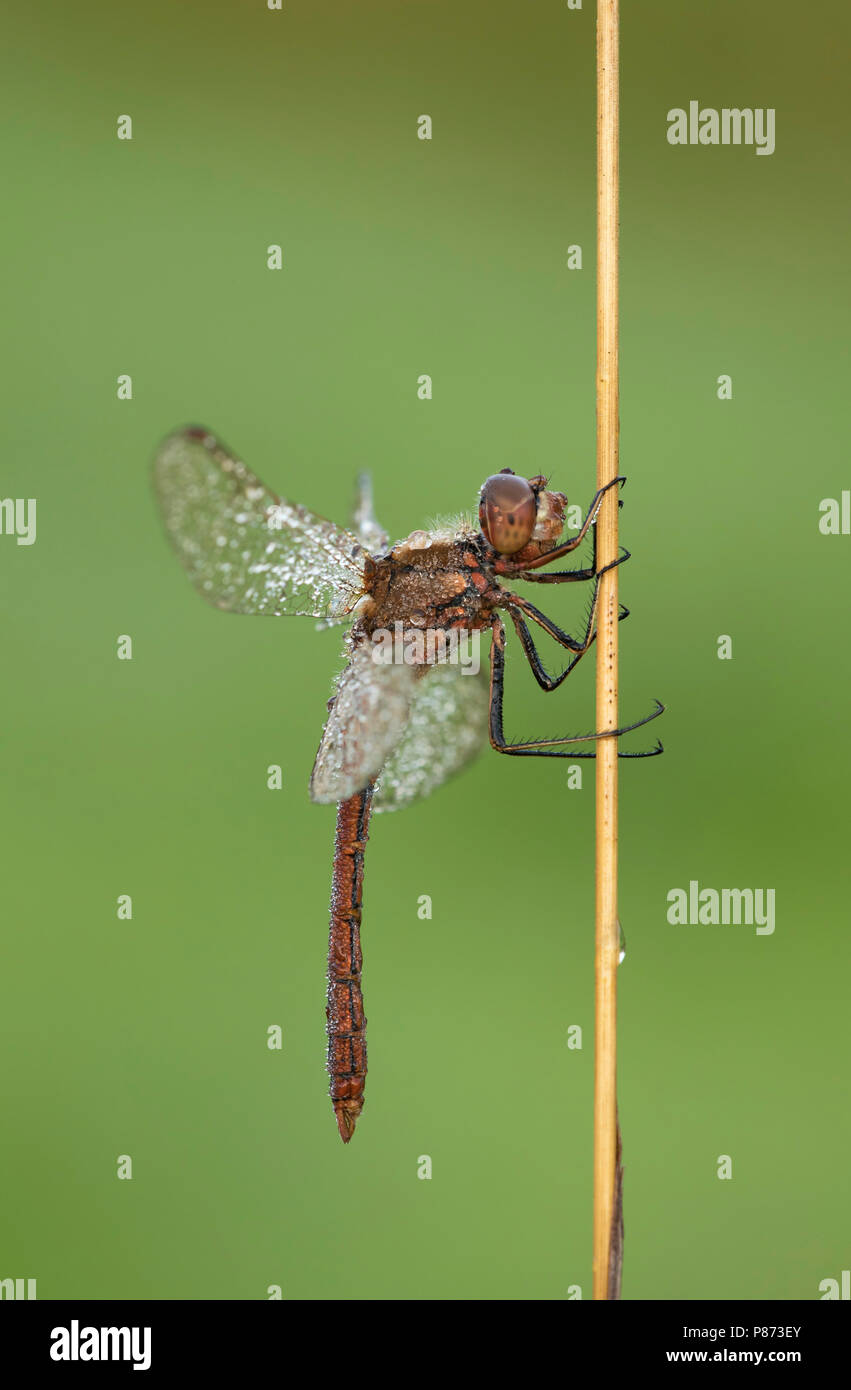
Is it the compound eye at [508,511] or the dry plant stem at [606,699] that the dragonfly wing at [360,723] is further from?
the dry plant stem at [606,699]

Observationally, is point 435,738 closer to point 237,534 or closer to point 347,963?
point 347,963

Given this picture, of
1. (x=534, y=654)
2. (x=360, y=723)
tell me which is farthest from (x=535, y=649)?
(x=360, y=723)

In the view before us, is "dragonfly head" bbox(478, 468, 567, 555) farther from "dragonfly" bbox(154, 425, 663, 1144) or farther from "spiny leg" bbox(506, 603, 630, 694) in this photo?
"spiny leg" bbox(506, 603, 630, 694)

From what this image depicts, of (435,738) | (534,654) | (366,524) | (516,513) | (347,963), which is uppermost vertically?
(366,524)

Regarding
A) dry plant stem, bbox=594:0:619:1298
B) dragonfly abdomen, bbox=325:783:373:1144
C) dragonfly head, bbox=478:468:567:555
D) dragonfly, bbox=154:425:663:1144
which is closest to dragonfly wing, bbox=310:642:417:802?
dragonfly, bbox=154:425:663:1144

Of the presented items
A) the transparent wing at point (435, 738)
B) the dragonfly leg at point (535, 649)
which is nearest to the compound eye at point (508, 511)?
the dragonfly leg at point (535, 649)

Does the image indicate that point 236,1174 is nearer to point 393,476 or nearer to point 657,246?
point 393,476

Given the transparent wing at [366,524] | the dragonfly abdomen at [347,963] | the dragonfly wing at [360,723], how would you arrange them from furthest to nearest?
the transparent wing at [366,524] < the dragonfly abdomen at [347,963] < the dragonfly wing at [360,723]
